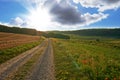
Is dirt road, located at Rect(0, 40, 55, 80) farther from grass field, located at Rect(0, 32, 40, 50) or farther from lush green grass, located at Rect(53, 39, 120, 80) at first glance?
grass field, located at Rect(0, 32, 40, 50)

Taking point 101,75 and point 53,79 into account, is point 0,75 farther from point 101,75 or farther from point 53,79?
point 101,75

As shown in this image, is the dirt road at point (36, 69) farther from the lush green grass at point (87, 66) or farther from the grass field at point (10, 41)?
the grass field at point (10, 41)

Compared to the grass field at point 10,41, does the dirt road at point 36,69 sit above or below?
above

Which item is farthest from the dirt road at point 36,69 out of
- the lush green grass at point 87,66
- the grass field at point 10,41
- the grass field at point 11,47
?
the grass field at point 10,41

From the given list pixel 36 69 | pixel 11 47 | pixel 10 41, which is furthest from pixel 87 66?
pixel 10 41

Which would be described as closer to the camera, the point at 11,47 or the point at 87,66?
the point at 87,66

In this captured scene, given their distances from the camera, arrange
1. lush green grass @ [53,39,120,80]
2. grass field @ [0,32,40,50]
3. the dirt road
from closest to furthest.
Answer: lush green grass @ [53,39,120,80] < the dirt road < grass field @ [0,32,40,50]

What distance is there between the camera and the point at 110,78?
1127cm

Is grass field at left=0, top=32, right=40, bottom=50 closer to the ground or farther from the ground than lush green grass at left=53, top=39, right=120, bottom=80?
closer to the ground

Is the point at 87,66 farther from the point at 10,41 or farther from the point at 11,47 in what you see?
the point at 10,41

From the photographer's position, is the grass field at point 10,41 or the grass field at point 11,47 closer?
the grass field at point 11,47

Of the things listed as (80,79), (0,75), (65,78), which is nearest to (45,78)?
(65,78)

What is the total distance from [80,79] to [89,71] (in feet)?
7.00

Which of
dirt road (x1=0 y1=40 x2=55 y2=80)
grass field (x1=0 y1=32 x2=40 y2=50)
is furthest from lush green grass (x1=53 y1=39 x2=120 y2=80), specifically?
grass field (x1=0 y1=32 x2=40 y2=50)
